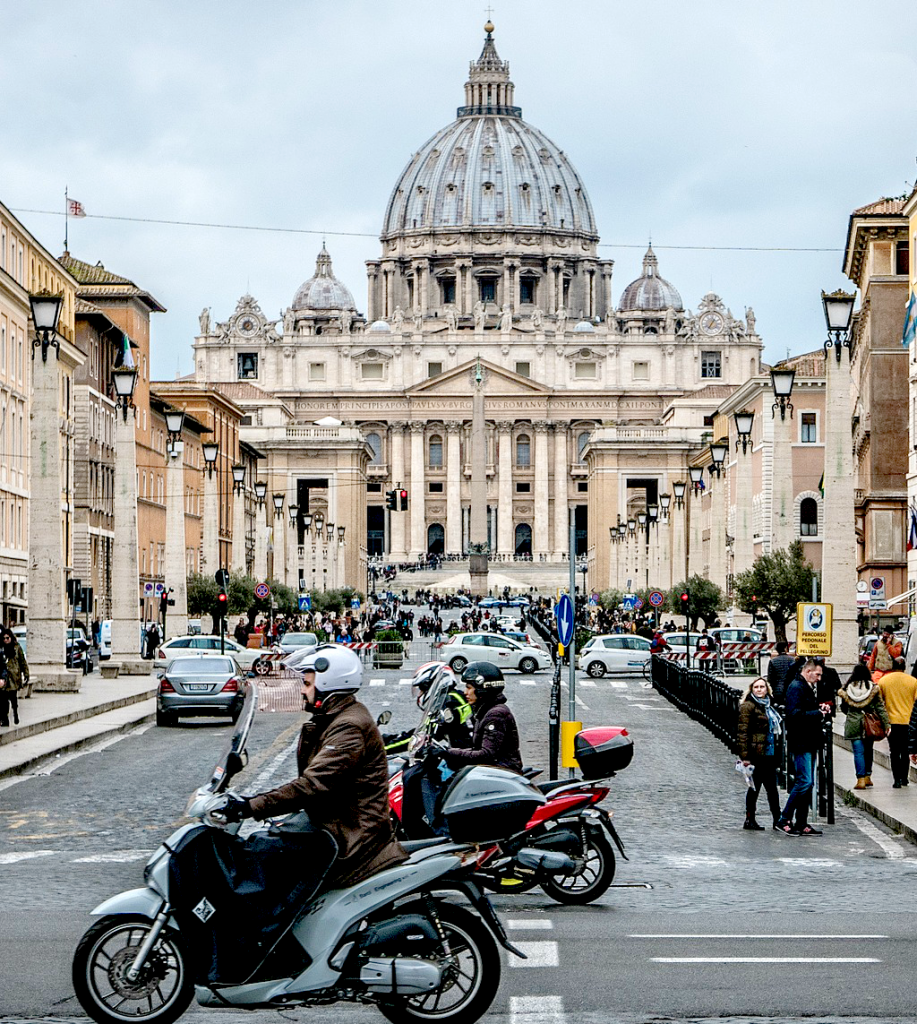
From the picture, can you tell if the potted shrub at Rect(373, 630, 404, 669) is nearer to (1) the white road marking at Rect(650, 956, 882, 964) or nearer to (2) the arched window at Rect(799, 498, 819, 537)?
(2) the arched window at Rect(799, 498, 819, 537)

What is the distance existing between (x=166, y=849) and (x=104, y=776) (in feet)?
47.3

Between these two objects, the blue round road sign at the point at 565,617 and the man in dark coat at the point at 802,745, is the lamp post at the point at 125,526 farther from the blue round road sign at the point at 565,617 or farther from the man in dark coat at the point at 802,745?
the man in dark coat at the point at 802,745

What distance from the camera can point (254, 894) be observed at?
8.77 m

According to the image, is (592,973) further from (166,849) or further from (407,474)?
(407,474)

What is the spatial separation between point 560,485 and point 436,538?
1171cm

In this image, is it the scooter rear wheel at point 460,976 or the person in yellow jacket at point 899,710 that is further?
the person in yellow jacket at point 899,710

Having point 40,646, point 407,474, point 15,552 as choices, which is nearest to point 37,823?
point 40,646

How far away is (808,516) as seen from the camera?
3457 inches

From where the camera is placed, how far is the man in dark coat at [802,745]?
1758 cm

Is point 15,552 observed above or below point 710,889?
above

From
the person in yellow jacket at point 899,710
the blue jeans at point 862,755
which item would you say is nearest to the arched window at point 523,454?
the blue jeans at point 862,755

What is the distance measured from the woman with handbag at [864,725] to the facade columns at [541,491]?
15569 cm

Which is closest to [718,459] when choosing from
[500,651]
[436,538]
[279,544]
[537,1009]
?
[500,651]

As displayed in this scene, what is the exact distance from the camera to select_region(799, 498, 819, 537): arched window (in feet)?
285
